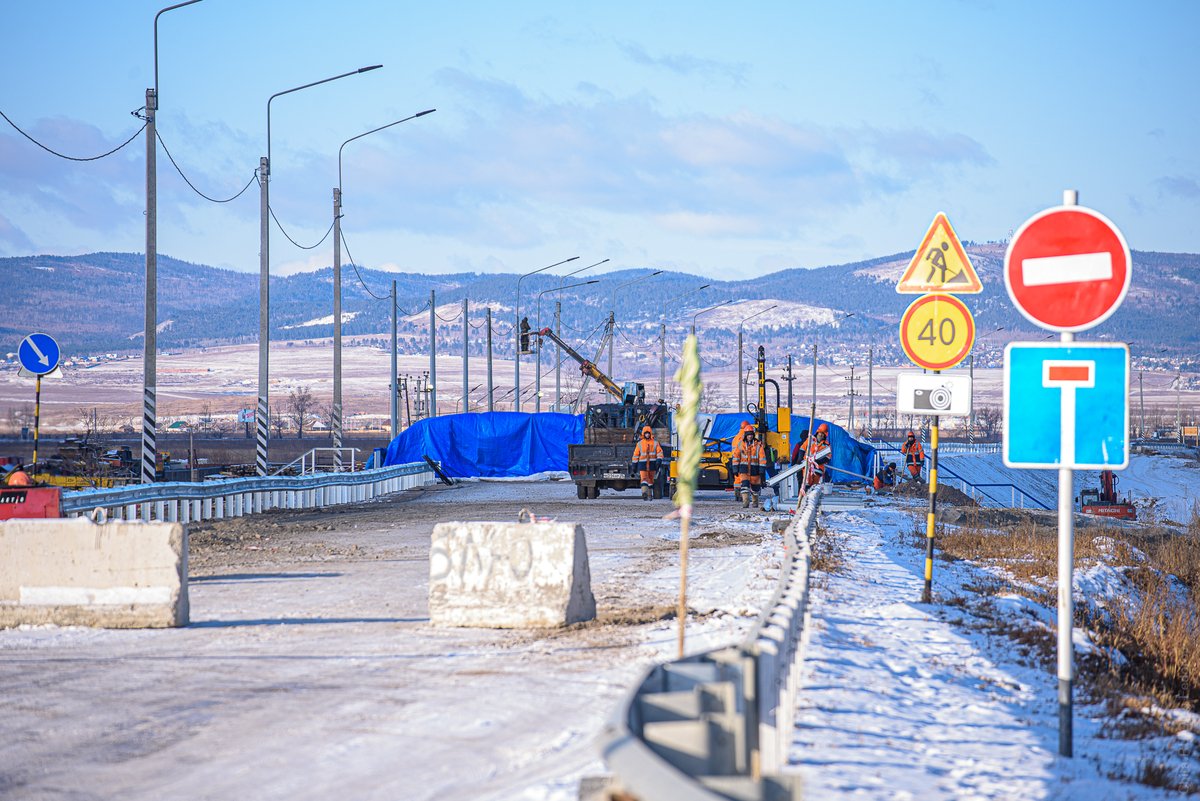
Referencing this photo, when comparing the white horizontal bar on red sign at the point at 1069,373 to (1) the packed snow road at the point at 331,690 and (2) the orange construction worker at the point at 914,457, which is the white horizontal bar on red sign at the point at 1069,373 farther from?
(2) the orange construction worker at the point at 914,457

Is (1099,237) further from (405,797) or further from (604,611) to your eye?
(604,611)

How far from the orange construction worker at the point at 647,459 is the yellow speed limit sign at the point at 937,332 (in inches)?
847

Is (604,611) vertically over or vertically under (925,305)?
under

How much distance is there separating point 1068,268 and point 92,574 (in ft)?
28.6

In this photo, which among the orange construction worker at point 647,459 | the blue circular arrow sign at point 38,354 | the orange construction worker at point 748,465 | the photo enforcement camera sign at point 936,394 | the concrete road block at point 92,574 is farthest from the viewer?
the orange construction worker at point 647,459

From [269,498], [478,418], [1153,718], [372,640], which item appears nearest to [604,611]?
[372,640]

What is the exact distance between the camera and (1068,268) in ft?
27.3

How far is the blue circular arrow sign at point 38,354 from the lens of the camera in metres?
21.2

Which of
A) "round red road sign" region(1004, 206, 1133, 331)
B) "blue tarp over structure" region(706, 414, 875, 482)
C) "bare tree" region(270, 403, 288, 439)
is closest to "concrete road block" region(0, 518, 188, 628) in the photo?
"round red road sign" region(1004, 206, 1133, 331)

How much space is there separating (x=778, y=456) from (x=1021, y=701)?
117ft

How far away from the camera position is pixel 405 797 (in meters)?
6.96

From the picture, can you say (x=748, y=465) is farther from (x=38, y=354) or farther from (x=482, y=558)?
(x=482, y=558)

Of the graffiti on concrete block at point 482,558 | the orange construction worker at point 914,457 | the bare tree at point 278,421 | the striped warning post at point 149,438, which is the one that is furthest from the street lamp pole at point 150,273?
the bare tree at point 278,421

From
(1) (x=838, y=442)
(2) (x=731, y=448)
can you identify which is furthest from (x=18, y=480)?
(1) (x=838, y=442)
